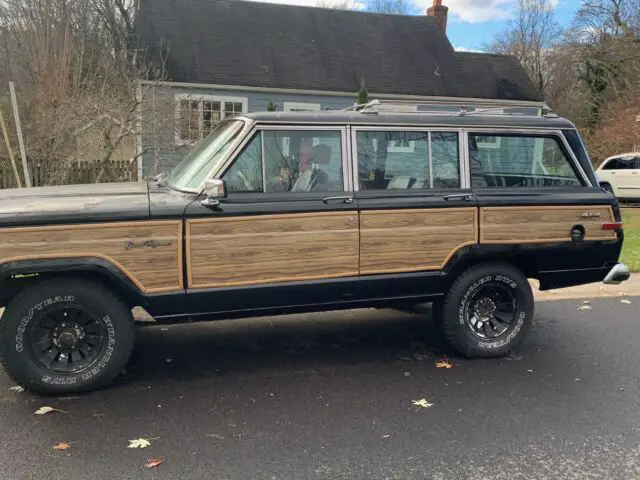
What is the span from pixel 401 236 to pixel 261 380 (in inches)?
62.7

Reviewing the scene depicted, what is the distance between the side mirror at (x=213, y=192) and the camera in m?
4.09

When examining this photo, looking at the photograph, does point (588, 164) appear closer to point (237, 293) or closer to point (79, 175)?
point (237, 293)

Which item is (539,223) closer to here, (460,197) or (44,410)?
(460,197)

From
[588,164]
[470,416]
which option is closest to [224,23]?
[588,164]

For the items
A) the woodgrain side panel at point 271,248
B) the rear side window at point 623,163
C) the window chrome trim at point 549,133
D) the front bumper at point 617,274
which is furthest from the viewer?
the rear side window at point 623,163

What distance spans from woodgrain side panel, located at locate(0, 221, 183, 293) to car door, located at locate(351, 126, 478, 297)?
58.2 inches

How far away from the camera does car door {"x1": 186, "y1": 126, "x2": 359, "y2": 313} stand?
428 centimetres

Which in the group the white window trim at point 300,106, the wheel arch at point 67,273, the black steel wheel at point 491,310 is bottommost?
the black steel wheel at point 491,310

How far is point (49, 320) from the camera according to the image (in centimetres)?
411

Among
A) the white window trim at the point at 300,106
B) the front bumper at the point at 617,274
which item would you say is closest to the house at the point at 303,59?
the white window trim at the point at 300,106

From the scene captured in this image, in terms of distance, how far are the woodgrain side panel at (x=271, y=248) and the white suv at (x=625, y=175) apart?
51.4ft

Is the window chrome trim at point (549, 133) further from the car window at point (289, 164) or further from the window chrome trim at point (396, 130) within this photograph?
the car window at point (289, 164)

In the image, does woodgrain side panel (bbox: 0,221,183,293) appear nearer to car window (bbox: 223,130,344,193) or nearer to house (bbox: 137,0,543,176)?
car window (bbox: 223,130,344,193)

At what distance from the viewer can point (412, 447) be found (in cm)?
354
